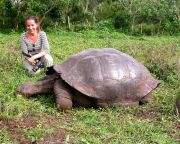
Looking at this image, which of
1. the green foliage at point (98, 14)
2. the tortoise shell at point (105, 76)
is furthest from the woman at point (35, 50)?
the green foliage at point (98, 14)

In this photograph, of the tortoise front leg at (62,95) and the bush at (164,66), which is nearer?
the tortoise front leg at (62,95)

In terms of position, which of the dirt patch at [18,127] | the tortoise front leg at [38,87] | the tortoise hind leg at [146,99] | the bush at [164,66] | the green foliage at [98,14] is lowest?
the green foliage at [98,14]

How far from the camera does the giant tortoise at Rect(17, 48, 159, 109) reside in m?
5.61

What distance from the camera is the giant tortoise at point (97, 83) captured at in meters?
5.61

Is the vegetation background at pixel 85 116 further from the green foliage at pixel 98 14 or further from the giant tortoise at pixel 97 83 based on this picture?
the green foliage at pixel 98 14

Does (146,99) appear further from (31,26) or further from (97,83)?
(31,26)

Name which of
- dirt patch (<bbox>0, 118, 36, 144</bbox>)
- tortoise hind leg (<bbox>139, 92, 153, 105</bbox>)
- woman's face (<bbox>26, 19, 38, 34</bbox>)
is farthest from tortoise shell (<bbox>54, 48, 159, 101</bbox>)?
woman's face (<bbox>26, 19, 38, 34</bbox>)

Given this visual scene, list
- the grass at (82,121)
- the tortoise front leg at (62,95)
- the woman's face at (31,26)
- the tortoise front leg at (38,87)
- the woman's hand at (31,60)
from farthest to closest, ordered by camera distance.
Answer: the woman's hand at (31,60) < the woman's face at (31,26) < the tortoise front leg at (38,87) < the tortoise front leg at (62,95) < the grass at (82,121)

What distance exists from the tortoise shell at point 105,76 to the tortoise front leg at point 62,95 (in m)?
0.16

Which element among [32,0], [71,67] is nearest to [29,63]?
[71,67]

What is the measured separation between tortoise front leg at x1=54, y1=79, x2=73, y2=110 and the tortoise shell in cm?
16

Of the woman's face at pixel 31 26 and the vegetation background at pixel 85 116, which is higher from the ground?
the woman's face at pixel 31 26

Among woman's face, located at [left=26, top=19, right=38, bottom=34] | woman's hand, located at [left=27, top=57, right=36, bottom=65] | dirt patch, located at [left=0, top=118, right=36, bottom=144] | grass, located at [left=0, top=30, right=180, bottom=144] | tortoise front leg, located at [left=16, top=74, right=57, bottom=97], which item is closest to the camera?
dirt patch, located at [left=0, top=118, right=36, bottom=144]

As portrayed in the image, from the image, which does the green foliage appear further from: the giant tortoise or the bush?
the giant tortoise
